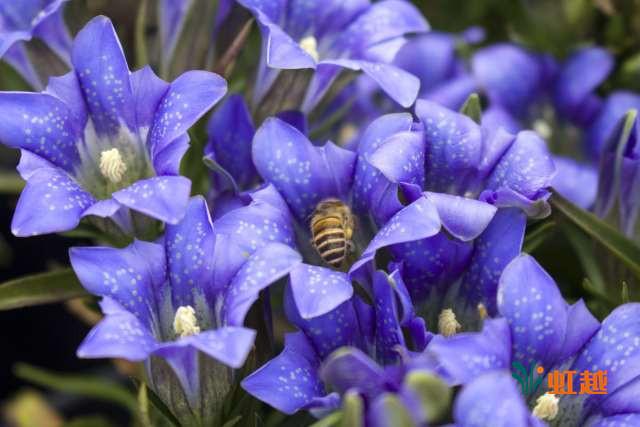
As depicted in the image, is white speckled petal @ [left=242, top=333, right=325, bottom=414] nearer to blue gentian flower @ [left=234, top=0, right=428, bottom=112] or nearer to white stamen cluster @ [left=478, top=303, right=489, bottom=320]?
white stamen cluster @ [left=478, top=303, right=489, bottom=320]

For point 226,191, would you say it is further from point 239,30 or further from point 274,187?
point 239,30

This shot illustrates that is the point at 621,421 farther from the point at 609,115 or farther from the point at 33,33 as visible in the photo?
the point at 33,33

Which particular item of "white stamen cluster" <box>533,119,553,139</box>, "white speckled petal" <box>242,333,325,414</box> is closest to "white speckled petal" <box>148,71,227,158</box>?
"white speckled petal" <box>242,333,325,414</box>

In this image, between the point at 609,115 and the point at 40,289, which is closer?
the point at 40,289

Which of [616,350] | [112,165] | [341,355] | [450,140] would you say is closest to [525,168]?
[450,140]

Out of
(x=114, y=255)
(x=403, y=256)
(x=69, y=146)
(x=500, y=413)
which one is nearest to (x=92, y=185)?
(x=69, y=146)

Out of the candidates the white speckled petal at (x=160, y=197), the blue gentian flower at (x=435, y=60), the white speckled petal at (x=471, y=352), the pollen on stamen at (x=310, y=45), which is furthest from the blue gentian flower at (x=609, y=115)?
the white speckled petal at (x=160, y=197)

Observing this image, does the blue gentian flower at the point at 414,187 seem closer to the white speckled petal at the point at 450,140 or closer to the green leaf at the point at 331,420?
the white speckled petal at the point at 450,140
